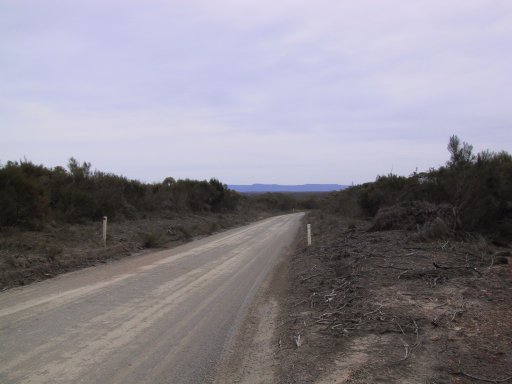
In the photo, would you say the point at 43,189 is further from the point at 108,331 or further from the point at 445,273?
the point at 445,273

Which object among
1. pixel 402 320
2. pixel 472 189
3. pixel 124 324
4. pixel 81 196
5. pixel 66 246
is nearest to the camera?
pixel 402 320

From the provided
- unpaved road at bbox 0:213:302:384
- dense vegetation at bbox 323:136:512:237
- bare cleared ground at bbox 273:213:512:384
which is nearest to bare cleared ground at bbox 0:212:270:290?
unpaved road at bbox 0:213:302:384

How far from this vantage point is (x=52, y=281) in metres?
11.1

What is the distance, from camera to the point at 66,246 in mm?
16516

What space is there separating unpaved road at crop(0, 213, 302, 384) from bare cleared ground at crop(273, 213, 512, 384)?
108 cm

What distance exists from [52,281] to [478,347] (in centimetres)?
948

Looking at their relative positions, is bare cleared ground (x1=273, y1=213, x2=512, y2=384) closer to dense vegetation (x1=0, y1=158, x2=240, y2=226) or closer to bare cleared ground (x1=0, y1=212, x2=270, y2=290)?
bare cleared ground (x1=0, y1=212, x2=270, y2=290)

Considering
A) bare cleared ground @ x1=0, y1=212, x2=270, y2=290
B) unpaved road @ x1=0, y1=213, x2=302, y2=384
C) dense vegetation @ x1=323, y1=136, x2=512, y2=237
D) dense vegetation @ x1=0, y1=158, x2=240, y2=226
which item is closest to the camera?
unpaved road @ x1=0, y1=213, x2=302, y2=384

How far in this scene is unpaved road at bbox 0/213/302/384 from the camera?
17.3 feet

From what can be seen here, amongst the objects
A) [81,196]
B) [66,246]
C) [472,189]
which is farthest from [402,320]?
[81,196]

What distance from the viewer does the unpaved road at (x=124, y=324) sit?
5.27 metres

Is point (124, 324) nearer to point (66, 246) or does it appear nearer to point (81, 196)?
point (66, 246)

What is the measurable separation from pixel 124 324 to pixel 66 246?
1052 cm

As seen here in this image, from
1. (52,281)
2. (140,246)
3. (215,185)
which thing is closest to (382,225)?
(140,246)
